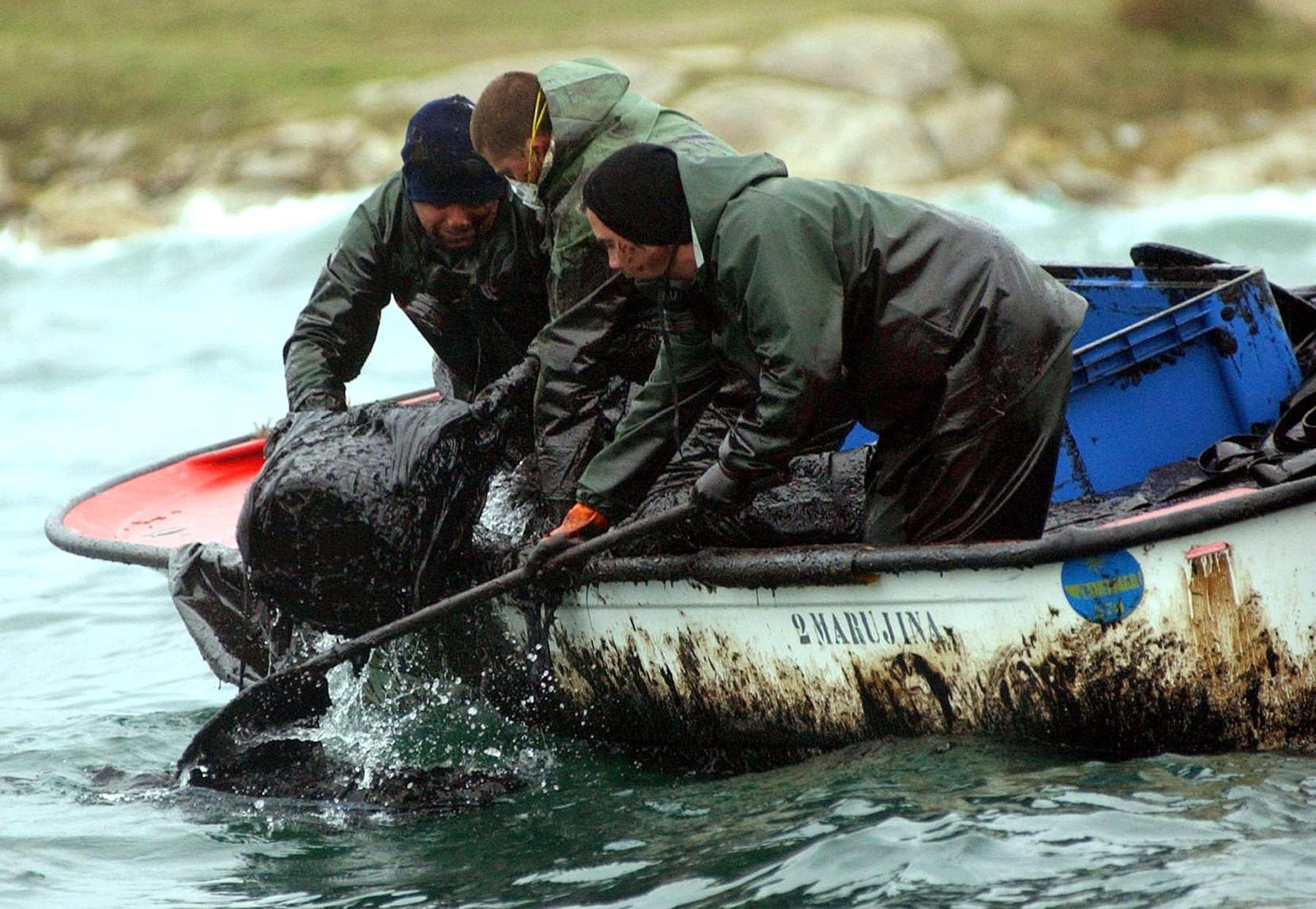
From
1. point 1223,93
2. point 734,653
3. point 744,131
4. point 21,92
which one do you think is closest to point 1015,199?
point 744,131

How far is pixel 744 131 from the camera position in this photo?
22.8m

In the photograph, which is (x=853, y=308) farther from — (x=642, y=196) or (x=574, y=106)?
(x=574, y=106)

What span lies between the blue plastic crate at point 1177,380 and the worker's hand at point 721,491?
1598 millimetres

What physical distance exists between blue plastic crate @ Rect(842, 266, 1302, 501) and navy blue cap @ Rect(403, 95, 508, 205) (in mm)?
1913

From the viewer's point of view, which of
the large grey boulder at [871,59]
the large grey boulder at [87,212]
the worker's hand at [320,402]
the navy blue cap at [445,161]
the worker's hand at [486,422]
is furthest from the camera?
the large grey boulder at [871,59]

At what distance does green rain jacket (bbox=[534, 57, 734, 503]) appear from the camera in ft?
16.8

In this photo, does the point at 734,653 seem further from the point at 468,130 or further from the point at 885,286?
the point at 468,130

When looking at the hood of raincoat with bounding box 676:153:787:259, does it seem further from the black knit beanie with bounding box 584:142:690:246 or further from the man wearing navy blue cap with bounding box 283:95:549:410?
the man wearing navy blue cap with bounding box 283:95:549:410

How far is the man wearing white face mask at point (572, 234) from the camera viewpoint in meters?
5.12

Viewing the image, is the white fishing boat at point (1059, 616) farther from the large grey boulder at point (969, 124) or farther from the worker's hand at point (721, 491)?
the large grey boulder at point (969, 124)

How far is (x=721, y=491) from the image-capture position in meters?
4.59

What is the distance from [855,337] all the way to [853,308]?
90 millimetres

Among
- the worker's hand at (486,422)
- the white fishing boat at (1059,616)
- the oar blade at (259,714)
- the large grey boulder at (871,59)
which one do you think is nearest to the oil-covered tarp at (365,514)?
the worker's hand at (486,422)

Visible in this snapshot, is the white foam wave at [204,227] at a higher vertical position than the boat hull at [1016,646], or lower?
higher
